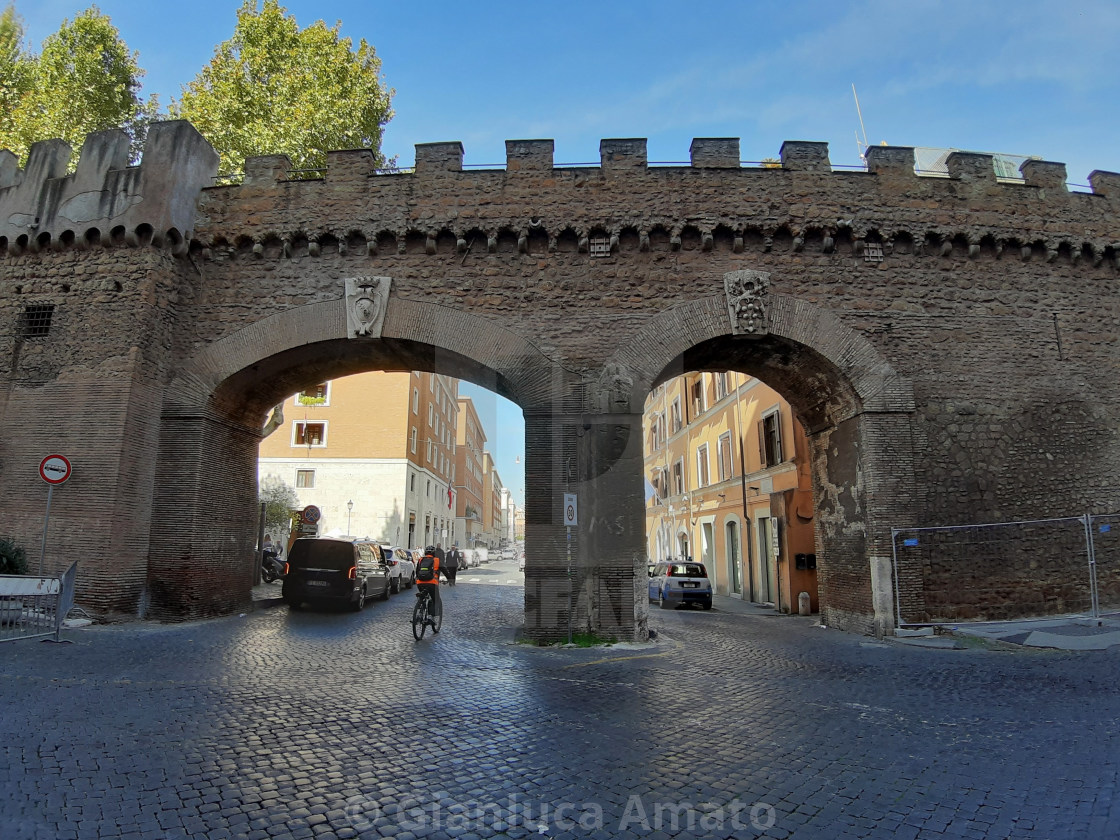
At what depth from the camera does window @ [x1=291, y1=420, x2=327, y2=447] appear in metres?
32.3

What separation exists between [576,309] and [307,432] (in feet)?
81.1

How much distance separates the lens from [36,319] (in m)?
11.6

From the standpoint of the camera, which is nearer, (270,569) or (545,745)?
(545,745)

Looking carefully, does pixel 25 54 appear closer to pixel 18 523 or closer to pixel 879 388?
pixel 18 523

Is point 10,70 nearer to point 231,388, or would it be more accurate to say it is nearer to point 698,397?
point 231,388

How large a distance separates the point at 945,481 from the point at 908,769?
8291mm

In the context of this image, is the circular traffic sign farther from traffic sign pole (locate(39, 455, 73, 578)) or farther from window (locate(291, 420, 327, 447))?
window (locate(291, 420, 327, 447))

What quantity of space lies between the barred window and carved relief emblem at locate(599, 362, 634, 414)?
9948 millimetres

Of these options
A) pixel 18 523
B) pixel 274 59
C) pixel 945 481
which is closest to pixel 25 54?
pixel 274 59

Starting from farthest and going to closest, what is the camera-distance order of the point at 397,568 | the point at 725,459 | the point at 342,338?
the point at 725,459 < the point at 397,568 < the point at 342,338

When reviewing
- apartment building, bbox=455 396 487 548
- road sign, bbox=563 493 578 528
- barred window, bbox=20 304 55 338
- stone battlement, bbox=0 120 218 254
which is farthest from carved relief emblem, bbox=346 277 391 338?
apartment building, bbox=455 396 487 548

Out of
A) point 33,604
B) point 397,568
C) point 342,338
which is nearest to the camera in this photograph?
point 33,604

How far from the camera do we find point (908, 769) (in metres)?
4.39

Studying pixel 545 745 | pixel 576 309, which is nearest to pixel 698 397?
pixel 576 309
